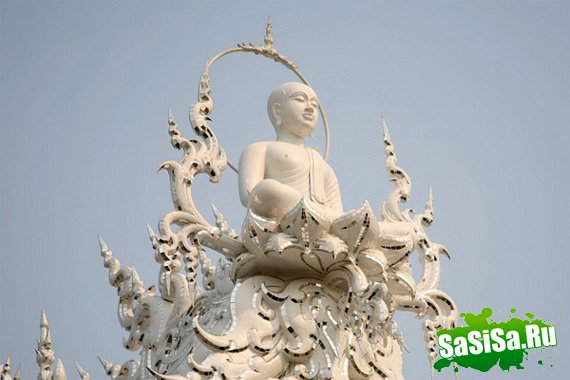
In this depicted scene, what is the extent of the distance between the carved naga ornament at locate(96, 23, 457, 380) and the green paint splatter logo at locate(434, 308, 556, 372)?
17 centimetres

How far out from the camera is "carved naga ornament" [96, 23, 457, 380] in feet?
19.5

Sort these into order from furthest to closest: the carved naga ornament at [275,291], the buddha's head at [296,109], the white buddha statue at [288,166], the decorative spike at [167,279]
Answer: the buddha's head at [296,109] < the decorative spike at [167,279] < the white buddha statue at [288,166] < the carved naga ornament at [275,291]

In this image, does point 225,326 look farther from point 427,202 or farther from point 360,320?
point 427,202

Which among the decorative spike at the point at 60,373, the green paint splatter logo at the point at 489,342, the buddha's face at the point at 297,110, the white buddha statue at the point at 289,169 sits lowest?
the decorative spike at the point at 60,373

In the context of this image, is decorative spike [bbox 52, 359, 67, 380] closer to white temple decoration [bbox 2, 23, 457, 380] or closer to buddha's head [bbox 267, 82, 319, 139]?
white temple decoration [bbox 2, 23, 457, 380]

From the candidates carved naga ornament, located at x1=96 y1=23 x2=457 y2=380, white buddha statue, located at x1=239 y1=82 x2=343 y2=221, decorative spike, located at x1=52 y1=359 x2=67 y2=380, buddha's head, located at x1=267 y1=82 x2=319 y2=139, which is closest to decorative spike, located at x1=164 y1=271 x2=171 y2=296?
carved naga ornament, located at x1=96 y1=23 x2=457 y2=380

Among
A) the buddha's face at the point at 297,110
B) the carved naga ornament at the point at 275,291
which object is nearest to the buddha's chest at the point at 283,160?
the buddha's face at the point at 297,110

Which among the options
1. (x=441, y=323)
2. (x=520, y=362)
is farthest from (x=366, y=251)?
(x=520, y=362)

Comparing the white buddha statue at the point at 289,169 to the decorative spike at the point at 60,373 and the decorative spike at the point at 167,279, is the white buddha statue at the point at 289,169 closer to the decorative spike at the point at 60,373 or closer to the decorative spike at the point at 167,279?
the decorative spike at the point at 167,279

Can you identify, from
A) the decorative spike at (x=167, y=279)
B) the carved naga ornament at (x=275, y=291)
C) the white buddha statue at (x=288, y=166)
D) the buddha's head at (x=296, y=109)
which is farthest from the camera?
the buddha's head at (x=296, y=109)

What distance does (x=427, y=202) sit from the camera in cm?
704

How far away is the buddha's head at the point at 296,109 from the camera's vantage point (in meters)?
6.87

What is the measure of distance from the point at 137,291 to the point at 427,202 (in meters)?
1.98

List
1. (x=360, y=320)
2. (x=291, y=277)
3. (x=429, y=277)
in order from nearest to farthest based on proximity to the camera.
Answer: (x=360, y=320) → (x=291, y=277) → (x=429, y=277)
